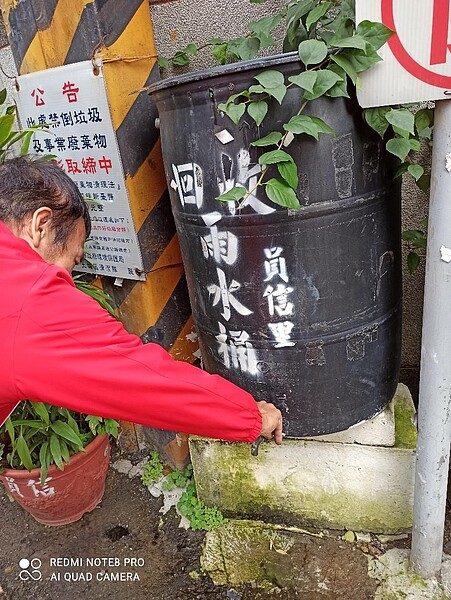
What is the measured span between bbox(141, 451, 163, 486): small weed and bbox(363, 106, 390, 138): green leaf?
1.93 meters

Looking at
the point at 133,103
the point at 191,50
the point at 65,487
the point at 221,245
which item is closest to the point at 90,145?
the point at 133,103

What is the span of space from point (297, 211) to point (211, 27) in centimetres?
121

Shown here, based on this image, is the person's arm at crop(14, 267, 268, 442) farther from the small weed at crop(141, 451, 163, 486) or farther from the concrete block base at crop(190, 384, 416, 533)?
the small weed at crop(141, 451, 163, 486)

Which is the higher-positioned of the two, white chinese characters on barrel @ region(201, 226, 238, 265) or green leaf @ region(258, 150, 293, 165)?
green leaf @ region(258, 150, 293, 165)

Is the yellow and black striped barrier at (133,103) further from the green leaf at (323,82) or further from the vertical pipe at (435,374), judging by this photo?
the vertical pipe at (435,374)

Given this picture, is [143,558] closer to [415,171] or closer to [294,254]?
[294,254]

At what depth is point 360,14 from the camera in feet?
4.26

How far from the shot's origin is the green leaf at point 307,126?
4.43 ft

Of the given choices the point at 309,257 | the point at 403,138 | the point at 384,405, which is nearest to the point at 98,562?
the point at 384,405

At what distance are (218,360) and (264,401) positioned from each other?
24 centimetres

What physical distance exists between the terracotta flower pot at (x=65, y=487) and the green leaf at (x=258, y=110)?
1.59m

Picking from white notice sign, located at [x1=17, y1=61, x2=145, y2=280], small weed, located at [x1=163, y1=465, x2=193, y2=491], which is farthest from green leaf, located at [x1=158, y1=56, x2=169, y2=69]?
small weed, located at [x1=163, y1=465, x2=193, y2=491]

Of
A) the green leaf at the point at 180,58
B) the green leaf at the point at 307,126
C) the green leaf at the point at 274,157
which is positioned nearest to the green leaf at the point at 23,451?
the green leaf at the point at 274,157

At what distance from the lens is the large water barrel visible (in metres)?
1.50
